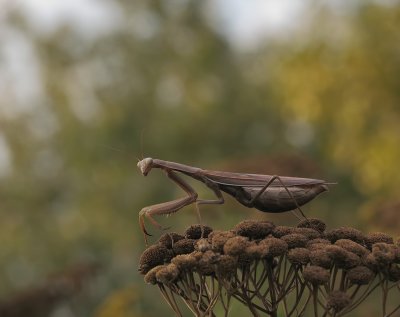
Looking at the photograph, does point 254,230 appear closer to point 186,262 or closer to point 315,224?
point 186,262

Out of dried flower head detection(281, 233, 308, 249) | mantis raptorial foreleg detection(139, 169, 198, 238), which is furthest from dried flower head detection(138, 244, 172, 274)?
dried flower head detection(281, 233, 308, 249)

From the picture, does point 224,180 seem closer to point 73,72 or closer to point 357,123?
point 357,123

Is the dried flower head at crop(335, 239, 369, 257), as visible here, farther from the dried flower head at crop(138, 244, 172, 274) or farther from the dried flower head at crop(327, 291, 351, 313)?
the dried flower head at crop(138, 244, 172, 274)

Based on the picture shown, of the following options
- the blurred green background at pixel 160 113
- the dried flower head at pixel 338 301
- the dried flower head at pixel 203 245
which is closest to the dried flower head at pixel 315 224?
the dried flower head at pixel 203 245

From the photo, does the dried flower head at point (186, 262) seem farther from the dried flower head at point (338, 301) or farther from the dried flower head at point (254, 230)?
the dried flower head at point (338, 301)

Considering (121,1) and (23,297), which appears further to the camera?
(121,1)

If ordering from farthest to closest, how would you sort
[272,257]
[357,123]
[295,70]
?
1. [295,70]
2. [357,123]
3. [272,257]

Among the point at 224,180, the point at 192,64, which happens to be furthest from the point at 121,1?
the point at 224,180

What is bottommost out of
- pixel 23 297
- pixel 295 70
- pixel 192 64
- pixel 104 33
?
pixel 23 297
